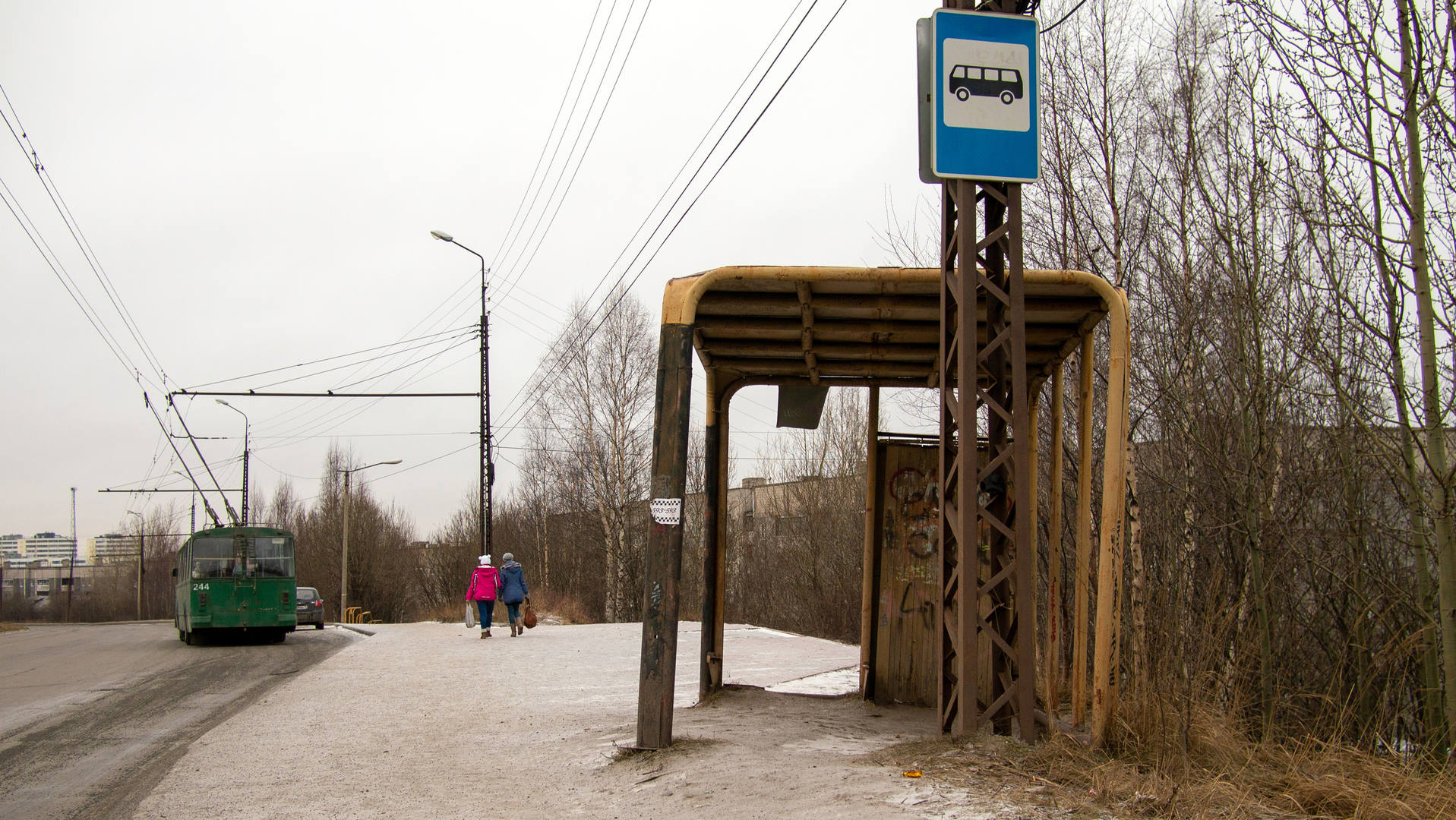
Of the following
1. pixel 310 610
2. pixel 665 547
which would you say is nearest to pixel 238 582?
pixel 310 610

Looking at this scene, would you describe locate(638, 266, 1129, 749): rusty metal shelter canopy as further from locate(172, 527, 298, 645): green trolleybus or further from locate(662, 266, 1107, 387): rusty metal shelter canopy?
locate(172, 527, 298, 645): green trolleybus

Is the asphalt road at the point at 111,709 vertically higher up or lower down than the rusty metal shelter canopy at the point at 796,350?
lower down

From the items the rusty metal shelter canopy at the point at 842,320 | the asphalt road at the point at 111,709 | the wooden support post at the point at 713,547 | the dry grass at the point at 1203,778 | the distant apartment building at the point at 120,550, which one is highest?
the rusty metal shelter canopy at the point at 842,320

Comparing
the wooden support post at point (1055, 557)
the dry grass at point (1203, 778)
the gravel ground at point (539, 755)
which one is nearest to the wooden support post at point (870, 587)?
the gravel ground at point (539, 755)

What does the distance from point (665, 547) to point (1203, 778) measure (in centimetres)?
351

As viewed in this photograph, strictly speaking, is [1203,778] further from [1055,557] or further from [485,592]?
[485,592]

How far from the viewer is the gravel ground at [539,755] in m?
5.75

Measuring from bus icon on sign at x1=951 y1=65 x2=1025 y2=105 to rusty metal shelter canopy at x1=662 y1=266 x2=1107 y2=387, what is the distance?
1.17 m

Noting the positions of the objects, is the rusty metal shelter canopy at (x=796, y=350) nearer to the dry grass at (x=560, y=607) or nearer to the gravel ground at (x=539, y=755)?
the gravel ground at (x=539, y=755)

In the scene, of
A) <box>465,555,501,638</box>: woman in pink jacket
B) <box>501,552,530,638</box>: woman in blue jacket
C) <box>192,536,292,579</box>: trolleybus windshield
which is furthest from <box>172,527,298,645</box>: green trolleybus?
<box>501,552,530,638</box>: woman in blue jacket

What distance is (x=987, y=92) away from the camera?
676cm

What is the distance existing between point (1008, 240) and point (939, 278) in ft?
1.99

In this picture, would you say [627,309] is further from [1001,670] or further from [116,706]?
[1001,670]

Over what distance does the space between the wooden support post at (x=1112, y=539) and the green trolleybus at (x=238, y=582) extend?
61.6ft
